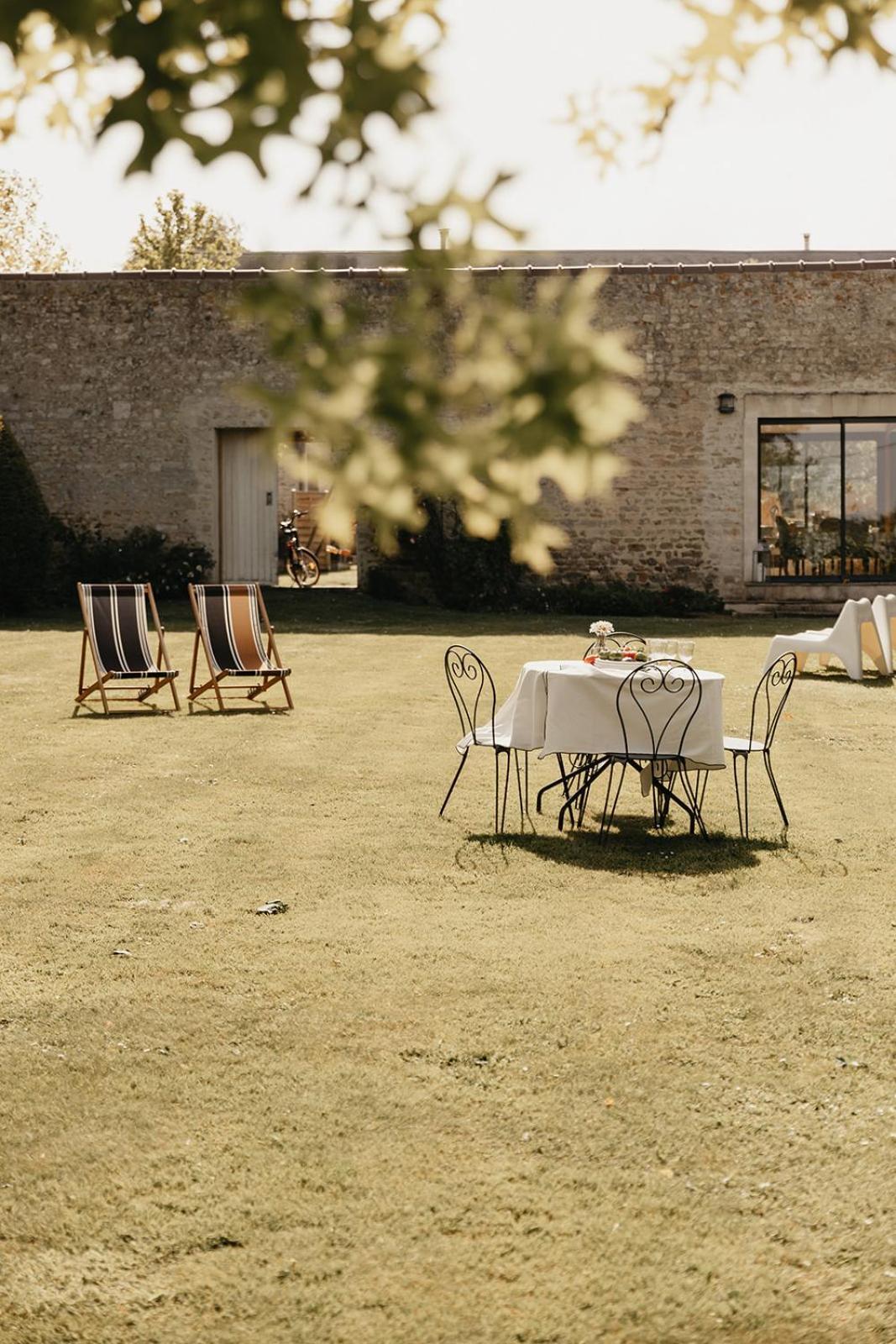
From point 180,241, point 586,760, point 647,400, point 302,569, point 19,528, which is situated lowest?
point 586,760

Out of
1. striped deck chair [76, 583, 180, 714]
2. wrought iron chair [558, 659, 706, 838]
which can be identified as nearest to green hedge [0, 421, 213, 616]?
striped deck chair [76, 583, 180, 714]

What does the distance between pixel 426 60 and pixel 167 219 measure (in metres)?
45.8

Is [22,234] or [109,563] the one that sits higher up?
[22,234]

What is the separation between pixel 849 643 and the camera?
42.7 ft

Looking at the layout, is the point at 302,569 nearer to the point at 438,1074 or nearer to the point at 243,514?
the point at 243,514

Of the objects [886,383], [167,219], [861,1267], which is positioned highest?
[167,219]

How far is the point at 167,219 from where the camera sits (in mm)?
44812

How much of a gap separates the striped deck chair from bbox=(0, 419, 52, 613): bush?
629 cm

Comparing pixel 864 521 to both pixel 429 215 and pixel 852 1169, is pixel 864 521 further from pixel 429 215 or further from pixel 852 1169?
pixel 429 215

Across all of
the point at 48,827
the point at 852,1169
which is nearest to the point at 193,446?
the point at 48,827

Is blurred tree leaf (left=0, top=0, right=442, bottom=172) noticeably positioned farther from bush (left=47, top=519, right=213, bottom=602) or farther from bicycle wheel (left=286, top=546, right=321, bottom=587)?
bicycle wheel (left=286, top=546, right=321, bottom=587)

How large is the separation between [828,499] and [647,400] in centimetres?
298

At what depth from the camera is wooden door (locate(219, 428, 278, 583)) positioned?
19.9 metres

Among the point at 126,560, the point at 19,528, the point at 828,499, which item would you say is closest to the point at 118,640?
the point at 19,528
